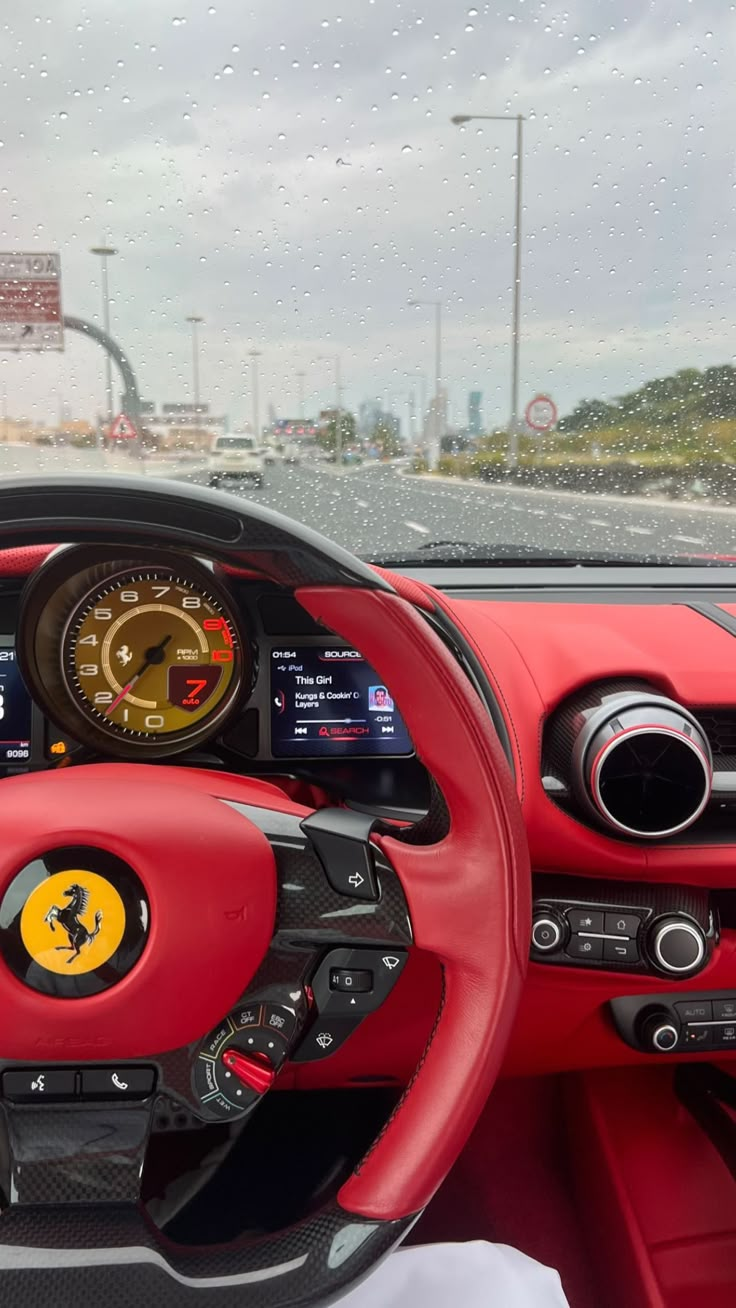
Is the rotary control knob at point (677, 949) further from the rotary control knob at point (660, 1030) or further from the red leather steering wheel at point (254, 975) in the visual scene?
the red leather steering wheel at point (254, 975)

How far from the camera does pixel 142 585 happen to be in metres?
1.67

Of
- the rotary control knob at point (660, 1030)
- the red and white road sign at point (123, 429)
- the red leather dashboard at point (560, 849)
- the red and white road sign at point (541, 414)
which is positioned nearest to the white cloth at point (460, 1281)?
the red leather dashboard at point (560, 849)

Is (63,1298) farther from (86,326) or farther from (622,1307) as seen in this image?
(86,326)

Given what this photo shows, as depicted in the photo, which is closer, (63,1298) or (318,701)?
(63,1298)

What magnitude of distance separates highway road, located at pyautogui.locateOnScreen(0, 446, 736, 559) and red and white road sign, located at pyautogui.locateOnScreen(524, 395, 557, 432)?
0.52 ft

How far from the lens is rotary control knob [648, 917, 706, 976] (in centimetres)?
175

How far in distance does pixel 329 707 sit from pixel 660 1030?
816mm

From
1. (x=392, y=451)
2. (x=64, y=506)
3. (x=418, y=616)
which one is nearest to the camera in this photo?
(x=64, y=506)

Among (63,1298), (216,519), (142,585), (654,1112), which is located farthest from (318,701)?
(654,1112)

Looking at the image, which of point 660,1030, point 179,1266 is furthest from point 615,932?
point 179,1266

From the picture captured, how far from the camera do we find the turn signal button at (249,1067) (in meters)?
1.31

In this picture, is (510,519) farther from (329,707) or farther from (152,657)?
(152,657)

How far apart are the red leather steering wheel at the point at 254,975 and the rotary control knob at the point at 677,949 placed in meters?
0.58

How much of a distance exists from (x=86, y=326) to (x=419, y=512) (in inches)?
32.9
